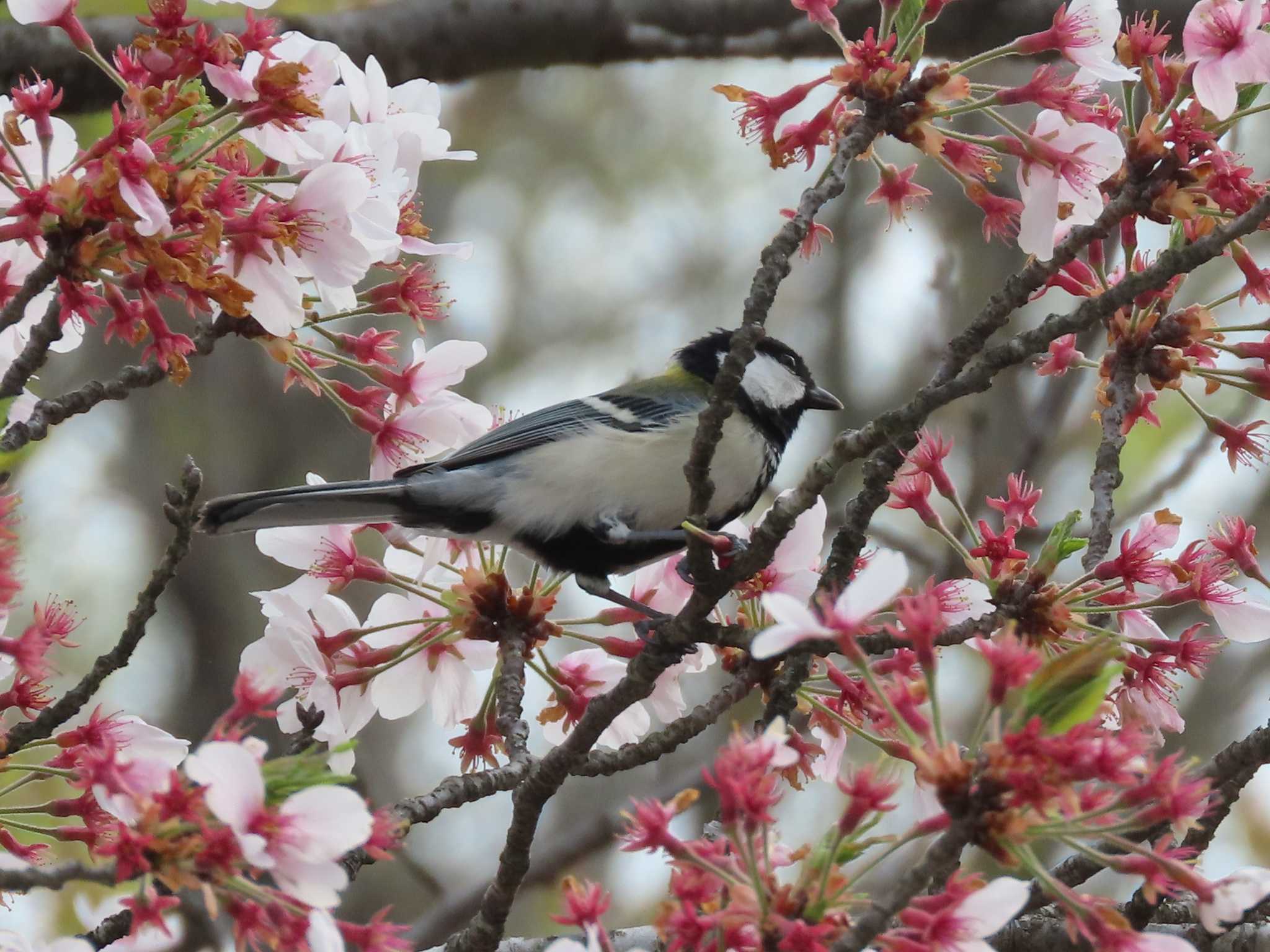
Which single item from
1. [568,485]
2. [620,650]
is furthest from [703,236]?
[620,650]

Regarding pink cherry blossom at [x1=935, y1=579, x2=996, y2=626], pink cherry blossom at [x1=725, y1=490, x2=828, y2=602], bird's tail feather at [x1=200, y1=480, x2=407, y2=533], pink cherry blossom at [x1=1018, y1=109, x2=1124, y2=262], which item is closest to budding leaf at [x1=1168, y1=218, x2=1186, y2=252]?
pink cherry blossom at [x1=1018, y1=109, x2=1124, y2=262]

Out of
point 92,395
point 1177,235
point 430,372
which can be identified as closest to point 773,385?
point 430,372

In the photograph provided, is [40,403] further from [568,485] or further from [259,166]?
[568,485]

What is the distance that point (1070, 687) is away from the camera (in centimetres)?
178

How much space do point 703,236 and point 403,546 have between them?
6555 mm

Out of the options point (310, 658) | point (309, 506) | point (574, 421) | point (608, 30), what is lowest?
point (310, 658)

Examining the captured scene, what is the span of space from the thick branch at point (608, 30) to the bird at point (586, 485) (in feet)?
3.51

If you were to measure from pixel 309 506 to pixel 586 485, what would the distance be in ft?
2.67

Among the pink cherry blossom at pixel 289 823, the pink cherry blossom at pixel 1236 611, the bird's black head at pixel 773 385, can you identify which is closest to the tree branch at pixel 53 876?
the pink cherry blossom at pixel 289 823

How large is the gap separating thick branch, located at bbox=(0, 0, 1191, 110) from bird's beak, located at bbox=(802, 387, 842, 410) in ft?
3.42

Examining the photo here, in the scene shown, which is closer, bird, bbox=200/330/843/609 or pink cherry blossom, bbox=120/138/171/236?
pink cherry blossom, bbox=120/138/171/236

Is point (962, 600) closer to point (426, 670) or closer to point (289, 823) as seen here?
point (426, 670)

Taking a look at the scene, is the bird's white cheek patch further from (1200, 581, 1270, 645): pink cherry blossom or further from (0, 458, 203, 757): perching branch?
(0, 458, 203, 757): perching branch

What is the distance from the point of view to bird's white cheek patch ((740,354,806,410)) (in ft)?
14.2
